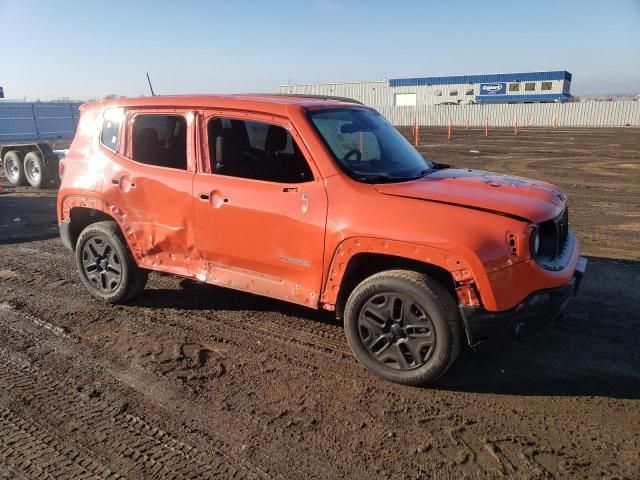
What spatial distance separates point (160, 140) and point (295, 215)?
173 cm

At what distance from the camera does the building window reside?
71.3m

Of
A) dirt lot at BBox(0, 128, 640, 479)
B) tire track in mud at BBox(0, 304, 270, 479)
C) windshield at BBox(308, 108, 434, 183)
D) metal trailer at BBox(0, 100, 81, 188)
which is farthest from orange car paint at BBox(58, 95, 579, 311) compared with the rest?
metal trailer at BBox(0, 100, 81, 188)

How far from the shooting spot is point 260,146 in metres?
4.38

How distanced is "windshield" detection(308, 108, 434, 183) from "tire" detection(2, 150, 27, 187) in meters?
12.5

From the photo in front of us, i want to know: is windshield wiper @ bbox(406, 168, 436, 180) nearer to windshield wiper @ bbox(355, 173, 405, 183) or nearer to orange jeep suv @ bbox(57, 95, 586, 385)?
orange jeep suv @ bbox(57, 95, 586, 385)

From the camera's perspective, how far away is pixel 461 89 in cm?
6825

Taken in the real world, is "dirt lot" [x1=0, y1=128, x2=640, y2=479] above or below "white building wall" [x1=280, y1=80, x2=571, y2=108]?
below

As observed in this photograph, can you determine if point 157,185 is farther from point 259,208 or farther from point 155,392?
point 155,392

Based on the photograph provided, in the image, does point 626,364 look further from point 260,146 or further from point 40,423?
point 40,423

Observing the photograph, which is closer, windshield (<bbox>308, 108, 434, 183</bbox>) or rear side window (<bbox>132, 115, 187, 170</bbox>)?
windshield (<bbox>308, 108, 434, 183</bbox>)

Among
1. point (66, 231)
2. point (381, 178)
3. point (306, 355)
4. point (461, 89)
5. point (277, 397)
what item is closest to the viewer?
point (277, 397)

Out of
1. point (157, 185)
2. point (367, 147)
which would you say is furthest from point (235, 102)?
point (367, 147)

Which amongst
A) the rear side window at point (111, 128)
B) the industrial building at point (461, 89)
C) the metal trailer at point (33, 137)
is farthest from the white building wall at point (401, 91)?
the rear side window at point (111, 128)

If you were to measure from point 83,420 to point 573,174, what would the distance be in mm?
14337
